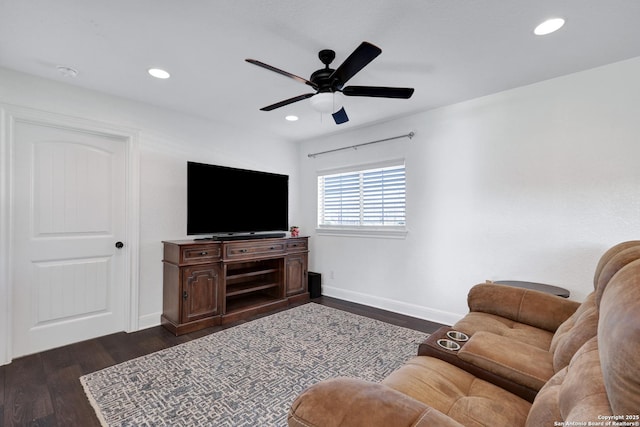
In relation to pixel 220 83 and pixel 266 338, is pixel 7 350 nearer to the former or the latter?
pixel 266 338

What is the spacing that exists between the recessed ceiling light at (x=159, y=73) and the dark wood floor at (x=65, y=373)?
2519 millimetres

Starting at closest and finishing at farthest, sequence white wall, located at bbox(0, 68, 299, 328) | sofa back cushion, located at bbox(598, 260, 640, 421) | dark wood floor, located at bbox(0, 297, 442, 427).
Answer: sofa back cushion, located at bbox(598, 260, 640, 421) < dark wood floor, located at bbox(0, 297, 442, 427) < white wall, located at bbox(0, 68, 299, 328)

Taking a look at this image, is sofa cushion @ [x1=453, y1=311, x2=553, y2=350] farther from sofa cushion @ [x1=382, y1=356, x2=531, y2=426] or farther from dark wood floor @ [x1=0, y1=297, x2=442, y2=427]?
dark wood floor @ [x1=0, y1=297, x2=442, y2=427]

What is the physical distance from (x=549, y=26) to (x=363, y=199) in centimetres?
263

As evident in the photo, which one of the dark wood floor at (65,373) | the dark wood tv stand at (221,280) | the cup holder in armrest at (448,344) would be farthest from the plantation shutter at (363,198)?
the cup holder in armrest at (448,344)

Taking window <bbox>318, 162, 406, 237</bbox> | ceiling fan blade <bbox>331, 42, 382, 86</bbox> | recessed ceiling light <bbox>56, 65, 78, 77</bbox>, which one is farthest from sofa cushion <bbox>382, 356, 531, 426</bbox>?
recessed ceiling light <bbox>56, 65, 78, 77</bbox>

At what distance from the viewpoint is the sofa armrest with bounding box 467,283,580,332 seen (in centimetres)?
181

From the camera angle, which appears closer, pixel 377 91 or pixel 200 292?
pixel 377 91

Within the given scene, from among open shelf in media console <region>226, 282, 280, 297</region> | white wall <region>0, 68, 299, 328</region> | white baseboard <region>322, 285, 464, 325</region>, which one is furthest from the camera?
open shelf in media console <region>226, 282, 280, 297</region>

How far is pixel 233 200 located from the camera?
143 inches

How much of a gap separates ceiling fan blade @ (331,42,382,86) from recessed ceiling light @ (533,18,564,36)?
46.6 inches

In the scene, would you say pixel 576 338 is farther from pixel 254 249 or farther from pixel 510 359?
pixel 254 249

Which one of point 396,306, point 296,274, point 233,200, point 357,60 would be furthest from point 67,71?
point 396,306

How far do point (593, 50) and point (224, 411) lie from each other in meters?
3.72
